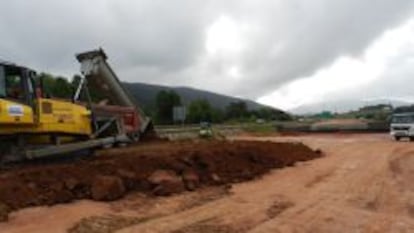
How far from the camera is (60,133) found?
1612cm

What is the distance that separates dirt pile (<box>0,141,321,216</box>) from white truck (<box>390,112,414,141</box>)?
2312 centimetres

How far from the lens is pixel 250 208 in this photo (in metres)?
12.2

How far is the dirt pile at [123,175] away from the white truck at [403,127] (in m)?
23.1

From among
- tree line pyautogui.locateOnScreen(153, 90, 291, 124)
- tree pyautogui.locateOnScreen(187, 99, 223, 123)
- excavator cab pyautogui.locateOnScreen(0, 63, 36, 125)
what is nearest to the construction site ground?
excavator cab pyautogui.locateOnScreen(0, 63, 36, 125)

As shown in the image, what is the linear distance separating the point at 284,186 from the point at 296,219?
4396 millimetres

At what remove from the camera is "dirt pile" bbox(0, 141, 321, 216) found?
40.2ft

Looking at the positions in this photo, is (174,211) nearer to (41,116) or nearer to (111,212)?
(111,212)

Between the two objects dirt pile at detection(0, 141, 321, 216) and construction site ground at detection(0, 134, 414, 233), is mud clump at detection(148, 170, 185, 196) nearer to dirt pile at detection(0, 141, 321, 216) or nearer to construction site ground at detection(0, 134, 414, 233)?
dirt pile at detection(0, 141, 321, 216)

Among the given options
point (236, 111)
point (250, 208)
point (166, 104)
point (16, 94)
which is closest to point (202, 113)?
point (166, 104)

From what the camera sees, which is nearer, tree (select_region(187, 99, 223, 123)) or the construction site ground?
the construction site ground

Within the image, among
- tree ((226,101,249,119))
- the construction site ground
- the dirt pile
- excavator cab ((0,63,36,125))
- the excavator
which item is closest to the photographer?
the construction site ground

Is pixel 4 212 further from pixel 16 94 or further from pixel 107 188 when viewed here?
pixel 16 94

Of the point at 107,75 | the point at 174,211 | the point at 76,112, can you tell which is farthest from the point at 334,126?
the point at 174,211

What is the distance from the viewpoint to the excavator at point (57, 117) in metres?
14.5
